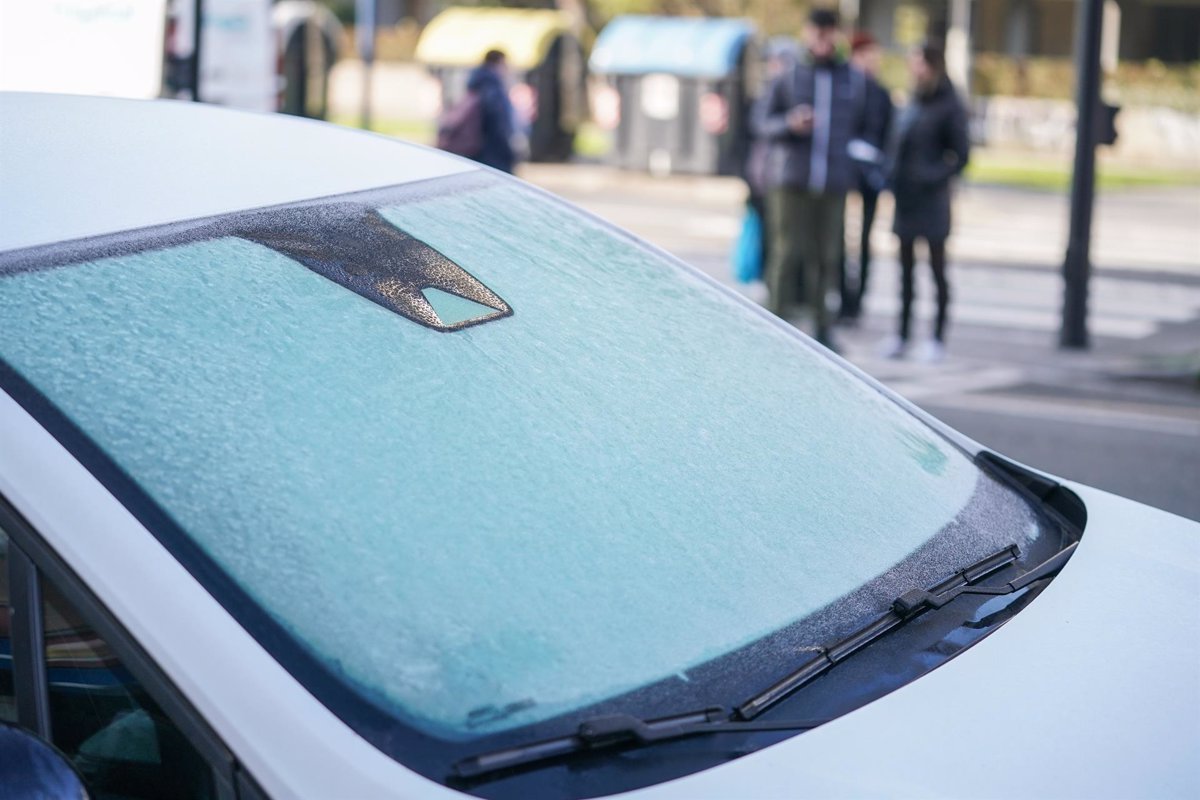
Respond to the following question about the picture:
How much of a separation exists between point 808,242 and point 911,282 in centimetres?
75

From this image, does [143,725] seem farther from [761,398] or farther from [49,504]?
[761,398]

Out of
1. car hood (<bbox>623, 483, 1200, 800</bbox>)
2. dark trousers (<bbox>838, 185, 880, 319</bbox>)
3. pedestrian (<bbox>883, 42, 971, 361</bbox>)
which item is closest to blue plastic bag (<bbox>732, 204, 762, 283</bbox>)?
dark trousers (<bbox>838, 185, 880, 319</bbox>)

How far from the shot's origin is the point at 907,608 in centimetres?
215

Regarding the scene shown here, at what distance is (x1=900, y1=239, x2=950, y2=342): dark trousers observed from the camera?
32.8 feet

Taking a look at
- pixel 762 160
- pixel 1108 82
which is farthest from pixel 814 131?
pixel 1108 82

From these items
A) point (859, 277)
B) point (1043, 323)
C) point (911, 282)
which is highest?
point (911, 282)

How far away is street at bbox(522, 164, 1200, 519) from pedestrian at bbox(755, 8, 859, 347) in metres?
0.71

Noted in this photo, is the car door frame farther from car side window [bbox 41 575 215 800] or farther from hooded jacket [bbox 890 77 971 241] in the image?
hooded jacket [bbox 890 77 971 241]

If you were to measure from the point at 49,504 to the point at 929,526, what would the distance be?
1.29 metres

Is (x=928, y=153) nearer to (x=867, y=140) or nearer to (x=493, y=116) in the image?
(x=867, y=140)

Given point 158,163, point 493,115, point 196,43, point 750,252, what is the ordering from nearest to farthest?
point 158,163
point 196,43
point 750,252
point 493,115

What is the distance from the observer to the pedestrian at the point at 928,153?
9727 millimetres

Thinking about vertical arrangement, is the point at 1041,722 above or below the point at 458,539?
below

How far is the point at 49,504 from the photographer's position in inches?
66.3
